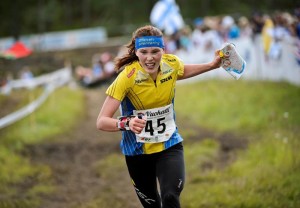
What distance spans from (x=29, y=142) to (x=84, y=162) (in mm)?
2203

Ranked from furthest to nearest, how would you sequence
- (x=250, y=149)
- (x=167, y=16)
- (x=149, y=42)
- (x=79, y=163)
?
1. (x=167, y=16)
2. (x=79, y=163)
3. (x=250, y=149)
4. (x=149, y=42)

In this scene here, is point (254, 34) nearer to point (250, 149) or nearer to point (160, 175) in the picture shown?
point (250, 149)

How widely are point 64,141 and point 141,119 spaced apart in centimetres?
842

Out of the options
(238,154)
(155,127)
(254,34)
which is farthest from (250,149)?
(254,34)

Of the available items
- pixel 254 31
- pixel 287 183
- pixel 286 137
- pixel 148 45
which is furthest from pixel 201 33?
pixel 148 45

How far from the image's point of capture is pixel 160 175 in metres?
4.97

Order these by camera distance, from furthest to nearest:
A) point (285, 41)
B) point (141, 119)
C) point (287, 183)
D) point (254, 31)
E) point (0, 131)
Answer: point (254, 31)
point (285, 41)
point (0, 131)
point (287, 183)
point (141, 119)

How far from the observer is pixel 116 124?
4684 millimetres

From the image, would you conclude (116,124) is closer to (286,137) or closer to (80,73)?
(286,137)

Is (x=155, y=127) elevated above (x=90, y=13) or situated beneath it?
situated beneath

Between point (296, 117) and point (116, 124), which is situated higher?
point (116, 124)

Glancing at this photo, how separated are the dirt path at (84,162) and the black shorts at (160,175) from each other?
1.95 meters

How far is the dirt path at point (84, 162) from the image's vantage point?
775 cm

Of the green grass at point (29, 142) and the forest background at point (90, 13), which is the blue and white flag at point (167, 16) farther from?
the forest background at point (90, 13)
